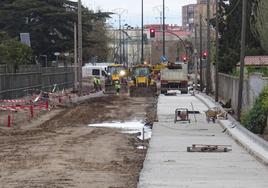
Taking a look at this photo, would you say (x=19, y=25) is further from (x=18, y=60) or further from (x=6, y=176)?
(x=6, y=176)

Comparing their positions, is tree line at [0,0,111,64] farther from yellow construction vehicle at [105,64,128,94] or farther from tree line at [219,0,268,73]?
tree line at [219,0,268,73]

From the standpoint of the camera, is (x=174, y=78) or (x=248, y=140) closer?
(x=248, y=140)

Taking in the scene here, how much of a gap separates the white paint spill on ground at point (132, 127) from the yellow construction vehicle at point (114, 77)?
1312 inches

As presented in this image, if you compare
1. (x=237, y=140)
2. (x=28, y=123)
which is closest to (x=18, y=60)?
(x=28, y=123)

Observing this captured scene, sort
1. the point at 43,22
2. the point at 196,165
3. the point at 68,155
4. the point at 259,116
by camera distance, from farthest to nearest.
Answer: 1. the point at 43,22
2. the point at 259,116
3. the point at 68,155
4. the point at 196,165

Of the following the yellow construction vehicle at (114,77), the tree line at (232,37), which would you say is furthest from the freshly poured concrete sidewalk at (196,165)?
the yellow construction vehicle at (114,77)

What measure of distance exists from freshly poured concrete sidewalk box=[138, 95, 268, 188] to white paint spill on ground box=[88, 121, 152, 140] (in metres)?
0.91

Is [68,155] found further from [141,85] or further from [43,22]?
[43,22]

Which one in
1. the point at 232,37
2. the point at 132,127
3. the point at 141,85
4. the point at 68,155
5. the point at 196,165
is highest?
the point at 232,37

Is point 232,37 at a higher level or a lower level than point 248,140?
higher

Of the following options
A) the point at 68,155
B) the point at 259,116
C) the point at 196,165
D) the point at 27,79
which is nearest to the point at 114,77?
the point at 27,79

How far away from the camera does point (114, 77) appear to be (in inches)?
2598

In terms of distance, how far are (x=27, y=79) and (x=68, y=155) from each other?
35.8 m

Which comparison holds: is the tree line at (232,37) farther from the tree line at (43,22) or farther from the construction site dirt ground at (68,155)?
the construction site dirt ground at (68,155)
